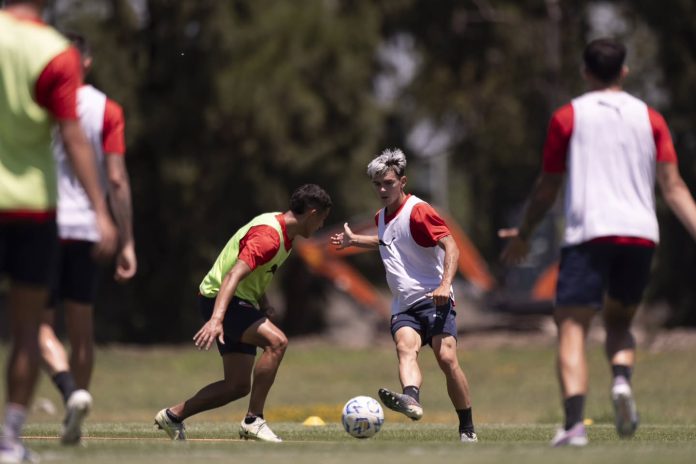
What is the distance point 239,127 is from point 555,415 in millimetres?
17576

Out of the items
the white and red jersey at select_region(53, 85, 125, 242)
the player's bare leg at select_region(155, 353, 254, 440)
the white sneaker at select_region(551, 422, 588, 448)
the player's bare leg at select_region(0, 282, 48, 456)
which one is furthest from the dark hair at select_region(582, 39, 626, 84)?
the player's bare leg at select_region(155, 353, 254, 440)

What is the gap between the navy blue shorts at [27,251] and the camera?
24.2ft

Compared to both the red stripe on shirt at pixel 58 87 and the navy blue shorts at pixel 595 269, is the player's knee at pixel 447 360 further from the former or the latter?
the red stripe on shirt at pixel 58 87

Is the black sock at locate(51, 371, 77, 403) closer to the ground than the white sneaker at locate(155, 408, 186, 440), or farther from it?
farther from it

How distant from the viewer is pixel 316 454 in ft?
26.8

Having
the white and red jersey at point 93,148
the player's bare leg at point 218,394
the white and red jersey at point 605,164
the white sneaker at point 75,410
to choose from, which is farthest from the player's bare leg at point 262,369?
the white and red jersey at point 605,164

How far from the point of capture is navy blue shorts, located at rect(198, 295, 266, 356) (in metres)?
11.1

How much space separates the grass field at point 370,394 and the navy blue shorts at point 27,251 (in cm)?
98

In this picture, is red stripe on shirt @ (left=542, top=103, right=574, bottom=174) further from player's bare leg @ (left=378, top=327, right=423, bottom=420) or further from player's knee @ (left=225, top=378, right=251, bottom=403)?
player's knee @ (left=225, top=378, right=251, bottom=403)

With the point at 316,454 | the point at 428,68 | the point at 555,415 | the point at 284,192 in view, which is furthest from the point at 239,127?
the point at 316,454

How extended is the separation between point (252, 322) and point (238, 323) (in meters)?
0.11

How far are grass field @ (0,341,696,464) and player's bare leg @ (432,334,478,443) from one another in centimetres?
21

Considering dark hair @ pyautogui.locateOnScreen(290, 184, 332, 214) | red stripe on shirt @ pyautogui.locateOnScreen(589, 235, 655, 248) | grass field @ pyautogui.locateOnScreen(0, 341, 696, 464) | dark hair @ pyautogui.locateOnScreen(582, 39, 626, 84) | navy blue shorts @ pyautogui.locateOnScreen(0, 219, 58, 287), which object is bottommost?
grass field @ pyautogui.locateOnScreen(0, 341, 696, 464)

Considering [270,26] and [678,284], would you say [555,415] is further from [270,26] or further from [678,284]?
[270,26]
